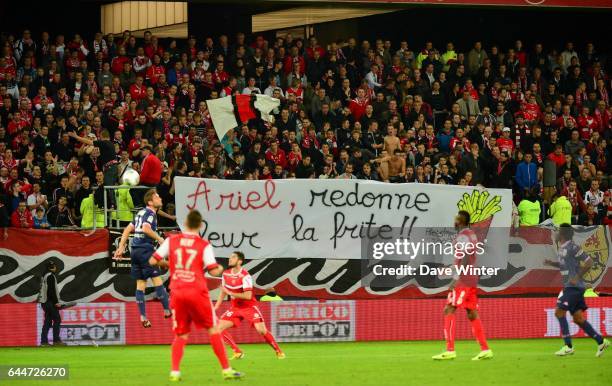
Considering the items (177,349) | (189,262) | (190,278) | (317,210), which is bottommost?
(177,349)

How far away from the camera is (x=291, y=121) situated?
26.5 m

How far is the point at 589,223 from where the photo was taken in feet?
83.1

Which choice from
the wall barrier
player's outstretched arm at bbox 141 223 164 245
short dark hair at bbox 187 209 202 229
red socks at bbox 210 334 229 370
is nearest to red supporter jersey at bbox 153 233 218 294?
short dark hair at bbox 187 209 202 229

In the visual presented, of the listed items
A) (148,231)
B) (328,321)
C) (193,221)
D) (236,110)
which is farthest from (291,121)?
(193,221)

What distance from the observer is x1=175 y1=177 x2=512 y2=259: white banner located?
2288cm

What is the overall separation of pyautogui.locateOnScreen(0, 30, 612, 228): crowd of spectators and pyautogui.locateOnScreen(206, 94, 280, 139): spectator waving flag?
0.21 meters

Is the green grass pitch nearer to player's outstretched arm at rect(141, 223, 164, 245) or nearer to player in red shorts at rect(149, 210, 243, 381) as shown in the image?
player in red shorts at rect(149, 210, 243, 381)

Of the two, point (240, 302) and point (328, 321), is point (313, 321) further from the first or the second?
point (240, 302)

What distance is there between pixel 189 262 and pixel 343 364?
4772 mm

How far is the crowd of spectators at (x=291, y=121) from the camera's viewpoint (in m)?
23.4

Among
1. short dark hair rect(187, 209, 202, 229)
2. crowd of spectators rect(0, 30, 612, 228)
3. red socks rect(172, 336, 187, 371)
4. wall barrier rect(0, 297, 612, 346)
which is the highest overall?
crowd of spectators rect(0, 30, 612, 228)

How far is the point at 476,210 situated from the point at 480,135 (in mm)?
4388

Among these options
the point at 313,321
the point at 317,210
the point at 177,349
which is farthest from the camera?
the point at 317,210

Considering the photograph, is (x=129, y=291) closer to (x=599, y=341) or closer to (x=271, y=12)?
(x=599, y=341)
